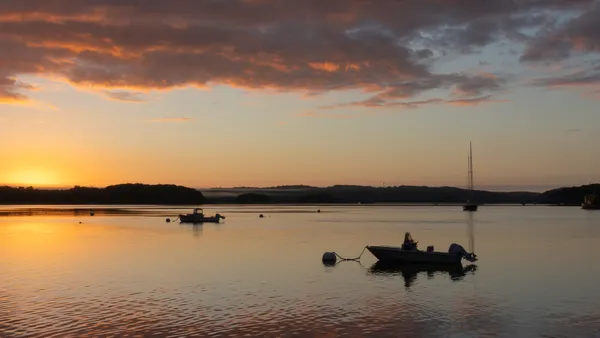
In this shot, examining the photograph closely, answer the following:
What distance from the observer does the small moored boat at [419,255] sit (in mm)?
55969

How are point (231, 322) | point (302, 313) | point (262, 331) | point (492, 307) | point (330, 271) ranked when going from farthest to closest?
point (330, 271)
point (492, 307)
point (302, 313)
point (231, 322)
point (262, 331)

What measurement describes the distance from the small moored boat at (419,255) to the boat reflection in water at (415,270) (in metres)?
0.43

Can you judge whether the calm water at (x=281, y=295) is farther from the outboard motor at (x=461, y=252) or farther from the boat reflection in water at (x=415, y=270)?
the outboard motor at (x=461, y=252)

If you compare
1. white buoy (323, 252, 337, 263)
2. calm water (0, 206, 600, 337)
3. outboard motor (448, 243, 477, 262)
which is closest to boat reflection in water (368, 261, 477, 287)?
calm water (0, 206, 600, 337)

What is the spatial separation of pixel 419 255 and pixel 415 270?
3272 millimetres

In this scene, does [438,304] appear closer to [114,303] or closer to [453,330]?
[453,330]

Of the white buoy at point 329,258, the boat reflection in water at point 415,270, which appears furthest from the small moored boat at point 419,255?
the white buoy at point 329,258

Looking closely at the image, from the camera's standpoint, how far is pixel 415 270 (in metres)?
54.1

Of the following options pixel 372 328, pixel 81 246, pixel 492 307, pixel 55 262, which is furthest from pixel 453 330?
pixel 81 246

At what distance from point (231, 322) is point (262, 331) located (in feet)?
8.55

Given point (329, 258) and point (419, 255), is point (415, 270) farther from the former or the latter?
point (329, 258)

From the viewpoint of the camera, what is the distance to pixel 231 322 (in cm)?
2984

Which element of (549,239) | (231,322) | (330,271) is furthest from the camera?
(549,239)

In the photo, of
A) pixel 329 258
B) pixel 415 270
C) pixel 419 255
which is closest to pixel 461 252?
pixel 419 255
